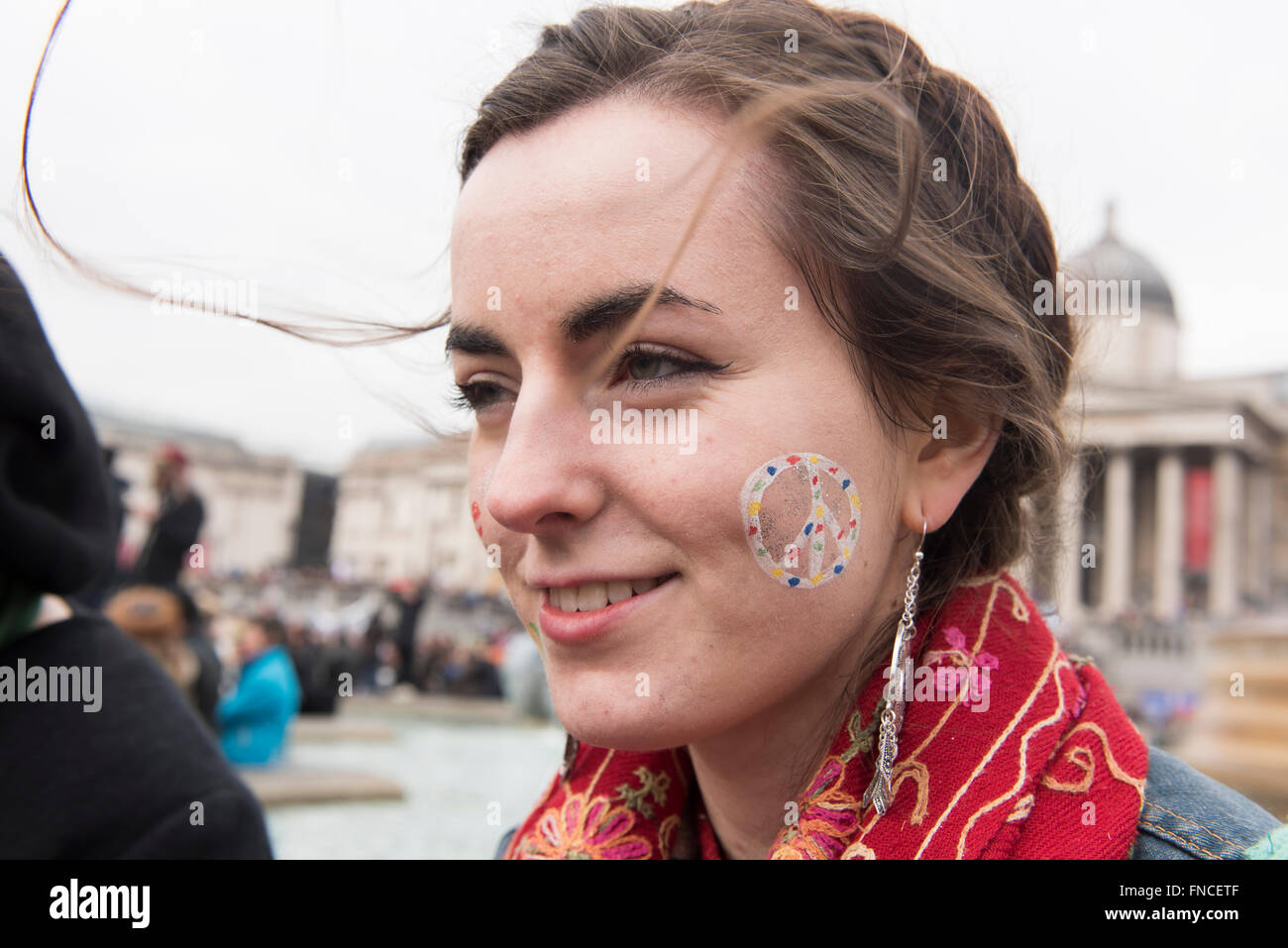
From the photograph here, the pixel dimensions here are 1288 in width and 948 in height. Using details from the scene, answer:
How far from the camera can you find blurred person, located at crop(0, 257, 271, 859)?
2.00 m

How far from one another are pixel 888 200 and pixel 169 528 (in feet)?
21.3

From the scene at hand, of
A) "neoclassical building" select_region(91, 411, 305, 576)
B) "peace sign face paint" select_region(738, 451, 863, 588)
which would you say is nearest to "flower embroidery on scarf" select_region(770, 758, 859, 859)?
"peace sign face paint" select_region(738, 451, 863, 588)

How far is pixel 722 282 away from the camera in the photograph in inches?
55.4

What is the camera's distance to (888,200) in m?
1.52

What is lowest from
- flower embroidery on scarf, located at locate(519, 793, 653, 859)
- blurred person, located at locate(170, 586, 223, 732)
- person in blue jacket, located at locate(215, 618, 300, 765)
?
person in blue jacket, located at locate(215, 618, 300, 765)

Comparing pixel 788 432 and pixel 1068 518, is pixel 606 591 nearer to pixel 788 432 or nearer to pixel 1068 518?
pixel 788 432

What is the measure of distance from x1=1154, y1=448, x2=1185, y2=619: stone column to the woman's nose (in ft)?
167

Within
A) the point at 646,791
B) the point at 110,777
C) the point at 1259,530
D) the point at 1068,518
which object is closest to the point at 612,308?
the point at 646,791

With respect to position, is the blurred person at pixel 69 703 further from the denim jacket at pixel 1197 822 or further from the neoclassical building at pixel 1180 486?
the neoclassical building at pixel 1180 486

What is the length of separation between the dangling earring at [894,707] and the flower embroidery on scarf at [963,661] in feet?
0.17

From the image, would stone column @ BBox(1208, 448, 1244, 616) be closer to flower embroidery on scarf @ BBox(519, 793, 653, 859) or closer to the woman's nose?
flower embroidery on scarf @ BBox(519, 793, 653, 859)

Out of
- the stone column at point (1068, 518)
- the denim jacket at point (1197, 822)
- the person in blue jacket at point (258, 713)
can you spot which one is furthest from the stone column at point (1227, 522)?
the denim jacket at point (1197, 822)

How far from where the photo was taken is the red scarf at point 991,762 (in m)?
1.42
